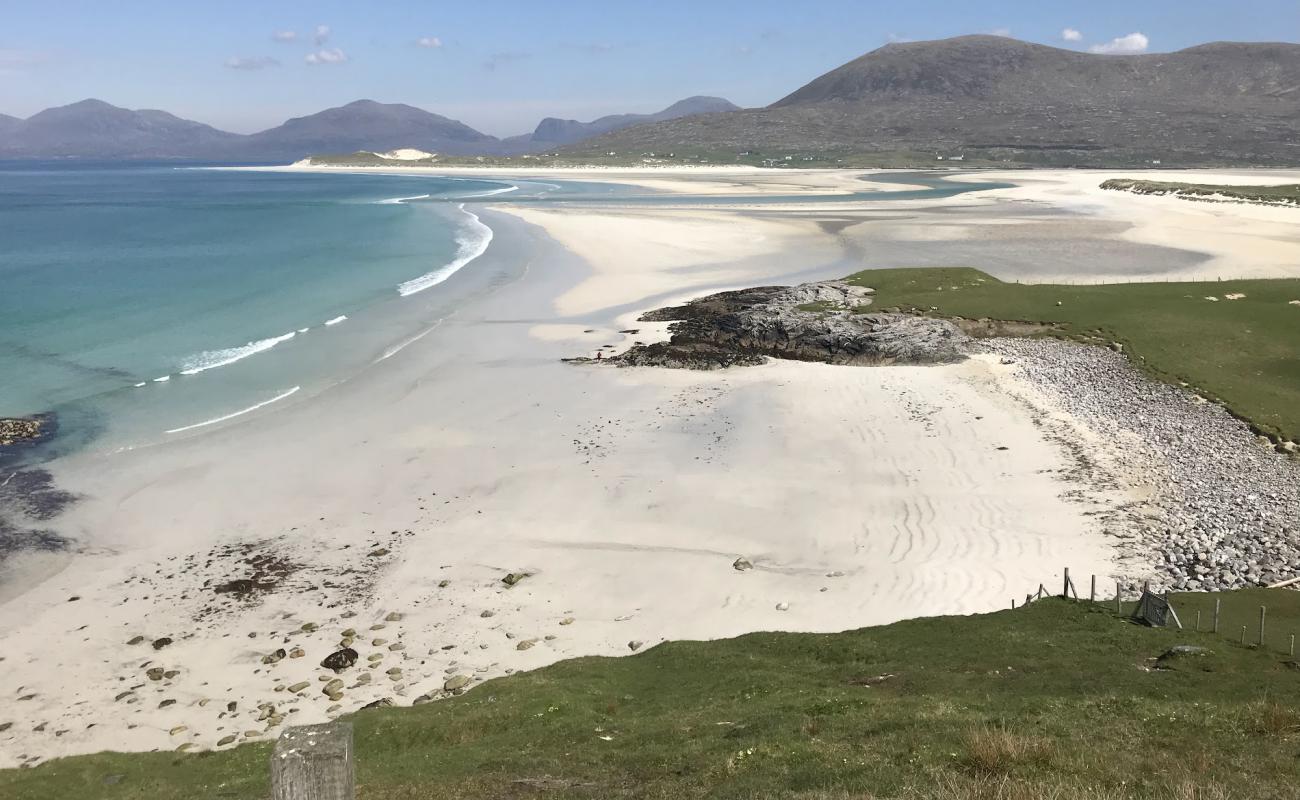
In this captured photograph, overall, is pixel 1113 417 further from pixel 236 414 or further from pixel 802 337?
pixel 236 414

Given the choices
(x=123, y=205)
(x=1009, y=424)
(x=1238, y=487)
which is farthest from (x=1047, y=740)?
(x=123, y=205)

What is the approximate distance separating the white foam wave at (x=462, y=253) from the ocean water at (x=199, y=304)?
0.20m

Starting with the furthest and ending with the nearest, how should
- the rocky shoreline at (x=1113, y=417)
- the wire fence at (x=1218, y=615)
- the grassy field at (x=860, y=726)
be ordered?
the rocky shoreline at (x=1113, y=417) < the wire fence at (x=1218, y=615) < the grassy field at (x=860, y=726)

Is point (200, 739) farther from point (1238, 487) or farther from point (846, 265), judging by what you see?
point (846, 265)

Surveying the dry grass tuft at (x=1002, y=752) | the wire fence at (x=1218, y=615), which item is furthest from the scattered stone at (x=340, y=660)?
the wire fence at (x=1218, y=615)

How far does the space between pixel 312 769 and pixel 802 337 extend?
36806mm

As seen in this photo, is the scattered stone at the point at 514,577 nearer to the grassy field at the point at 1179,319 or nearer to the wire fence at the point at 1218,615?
the wire fence at the point at 1218,615

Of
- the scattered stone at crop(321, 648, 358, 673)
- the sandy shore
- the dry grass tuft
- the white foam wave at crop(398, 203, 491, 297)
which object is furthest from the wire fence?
the white foam wave at crop(398, 203, 491, 297)

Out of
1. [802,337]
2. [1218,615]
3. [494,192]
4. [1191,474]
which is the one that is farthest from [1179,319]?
[494,192]

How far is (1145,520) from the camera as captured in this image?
21.9 m

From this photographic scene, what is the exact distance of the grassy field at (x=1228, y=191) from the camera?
103 m

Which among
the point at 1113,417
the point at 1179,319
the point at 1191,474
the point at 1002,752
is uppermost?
the point at 1002,752

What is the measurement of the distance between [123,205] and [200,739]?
142648 mm

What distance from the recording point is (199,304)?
2120 inches
